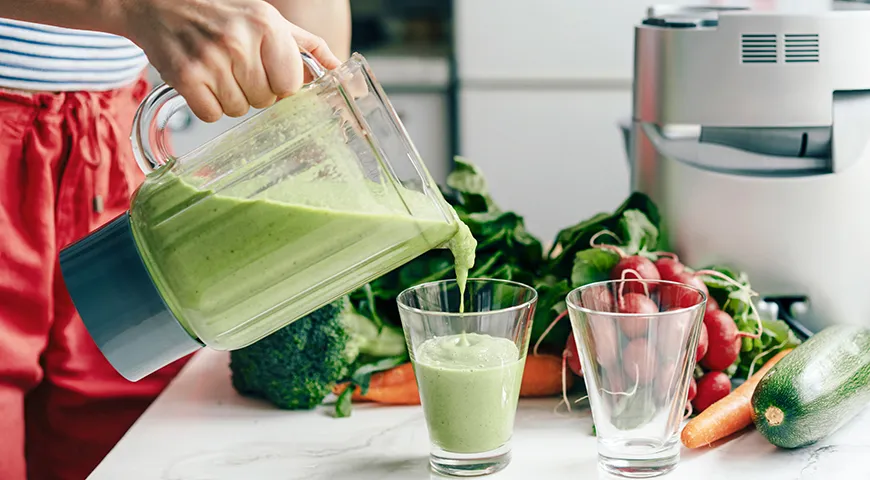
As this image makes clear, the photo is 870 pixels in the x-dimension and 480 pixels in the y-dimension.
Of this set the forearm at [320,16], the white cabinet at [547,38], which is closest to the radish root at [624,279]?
the forearm at [320,16]

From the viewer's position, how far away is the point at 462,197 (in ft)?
4.03

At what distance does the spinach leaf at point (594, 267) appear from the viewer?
1053 mm

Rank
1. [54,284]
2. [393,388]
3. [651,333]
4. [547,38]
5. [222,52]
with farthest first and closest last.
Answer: [547,38]
[54,284]
[393,388]
[651,333]
[222,52]

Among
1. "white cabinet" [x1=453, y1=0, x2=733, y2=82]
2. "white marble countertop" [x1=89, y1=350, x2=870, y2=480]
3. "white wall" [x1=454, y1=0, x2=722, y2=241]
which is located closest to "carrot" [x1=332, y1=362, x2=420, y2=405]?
"white marble countertop" [x1=89, y1=350, x2=870, y2=480]

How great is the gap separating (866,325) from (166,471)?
791 mm

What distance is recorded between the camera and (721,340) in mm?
1003

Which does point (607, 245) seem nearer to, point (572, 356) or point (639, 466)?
point (572, 356)

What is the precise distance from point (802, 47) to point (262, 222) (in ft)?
2.18

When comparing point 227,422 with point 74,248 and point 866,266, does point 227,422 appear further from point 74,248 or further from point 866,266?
point 866,266

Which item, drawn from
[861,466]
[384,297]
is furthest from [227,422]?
[861,466]

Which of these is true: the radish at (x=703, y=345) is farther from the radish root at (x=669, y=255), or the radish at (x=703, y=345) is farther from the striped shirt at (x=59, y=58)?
the striped shirt at (x=59, y=58)

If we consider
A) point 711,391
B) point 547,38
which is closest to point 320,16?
point 711,391

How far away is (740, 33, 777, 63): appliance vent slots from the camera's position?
111 cm

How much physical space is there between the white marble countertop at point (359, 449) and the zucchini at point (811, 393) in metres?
0.02
